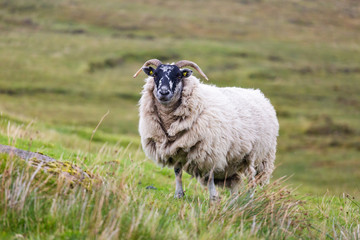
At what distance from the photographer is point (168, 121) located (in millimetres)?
8273

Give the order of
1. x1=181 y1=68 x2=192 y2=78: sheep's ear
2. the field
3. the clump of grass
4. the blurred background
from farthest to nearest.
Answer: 1. the blurred background
2. x1=181 y1=68 x2=192 y2=78: sheep's ear
3. the field
4. the clump of grass

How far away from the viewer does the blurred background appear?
34.7 metres

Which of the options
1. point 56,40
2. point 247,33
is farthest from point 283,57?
point 56,40

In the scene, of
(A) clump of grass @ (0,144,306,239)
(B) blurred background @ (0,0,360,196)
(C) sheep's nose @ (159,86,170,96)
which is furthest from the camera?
(B) blurred background @ (0,0,360,196)

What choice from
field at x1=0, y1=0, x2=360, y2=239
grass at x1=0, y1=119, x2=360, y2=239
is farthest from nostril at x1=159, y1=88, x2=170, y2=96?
grass at x1=0, y1=119, x2=360, y2=239

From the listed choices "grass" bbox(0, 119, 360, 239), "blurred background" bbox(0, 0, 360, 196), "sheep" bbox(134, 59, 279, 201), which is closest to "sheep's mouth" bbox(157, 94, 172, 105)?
"sheep" bbox(134, 59, 279, 201)

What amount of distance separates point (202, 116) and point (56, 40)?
91.4 m

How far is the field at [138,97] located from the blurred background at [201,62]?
0.90 feet

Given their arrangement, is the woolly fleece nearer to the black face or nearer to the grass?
the black face

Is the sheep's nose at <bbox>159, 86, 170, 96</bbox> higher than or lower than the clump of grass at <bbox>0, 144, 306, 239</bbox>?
higher

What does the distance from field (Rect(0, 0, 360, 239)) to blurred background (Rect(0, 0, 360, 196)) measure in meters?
0.27

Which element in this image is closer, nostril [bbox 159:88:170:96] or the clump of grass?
the clump of grass

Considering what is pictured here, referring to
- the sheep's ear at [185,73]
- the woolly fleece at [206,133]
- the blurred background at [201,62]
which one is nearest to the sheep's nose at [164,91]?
the woolly fleece at [206,133]

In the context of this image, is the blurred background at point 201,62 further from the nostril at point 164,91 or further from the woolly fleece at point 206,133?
the nostril at point 164,91
